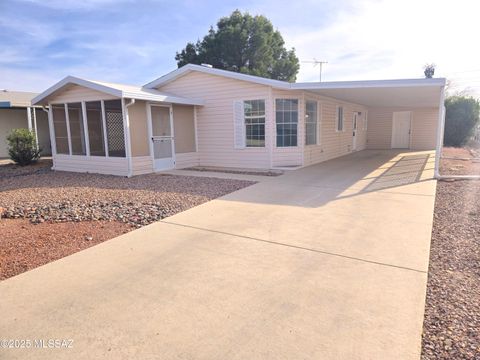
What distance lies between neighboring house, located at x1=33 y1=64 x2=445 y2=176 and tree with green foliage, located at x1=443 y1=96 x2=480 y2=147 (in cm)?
1065

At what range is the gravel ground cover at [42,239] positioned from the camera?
3707mm

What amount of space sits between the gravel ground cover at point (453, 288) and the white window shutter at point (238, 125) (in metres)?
7.00

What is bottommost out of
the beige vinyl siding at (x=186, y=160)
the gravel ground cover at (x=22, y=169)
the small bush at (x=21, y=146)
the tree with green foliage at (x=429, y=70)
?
the gravel ground cover at (x=22, y=169)

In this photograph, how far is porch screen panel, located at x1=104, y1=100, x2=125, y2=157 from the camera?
33.0 ft

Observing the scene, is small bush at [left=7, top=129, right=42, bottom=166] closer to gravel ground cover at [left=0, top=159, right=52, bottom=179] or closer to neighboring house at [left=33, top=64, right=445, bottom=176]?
gravel ground cover at [left=0, top=159, right=52, bottom=179]

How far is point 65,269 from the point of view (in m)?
3.50

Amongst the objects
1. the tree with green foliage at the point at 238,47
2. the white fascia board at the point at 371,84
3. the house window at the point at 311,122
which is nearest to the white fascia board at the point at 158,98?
the white fascia board at the point at 371,84

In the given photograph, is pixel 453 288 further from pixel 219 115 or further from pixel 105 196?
pixel 219 115

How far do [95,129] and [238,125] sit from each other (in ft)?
15.9

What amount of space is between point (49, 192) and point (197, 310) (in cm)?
637

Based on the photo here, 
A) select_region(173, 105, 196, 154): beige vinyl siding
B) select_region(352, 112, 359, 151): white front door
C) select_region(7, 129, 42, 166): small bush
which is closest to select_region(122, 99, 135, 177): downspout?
select_region(173, 105, 196, 154): beige vinyl siding

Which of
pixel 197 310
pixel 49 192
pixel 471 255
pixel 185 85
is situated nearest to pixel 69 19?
pixel 185 85

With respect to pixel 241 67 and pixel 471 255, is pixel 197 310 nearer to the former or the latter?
pixel 471 255

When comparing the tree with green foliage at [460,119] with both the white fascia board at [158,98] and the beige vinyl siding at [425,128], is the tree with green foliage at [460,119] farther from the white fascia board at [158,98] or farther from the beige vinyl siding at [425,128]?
the white fascia board at [158,98]
